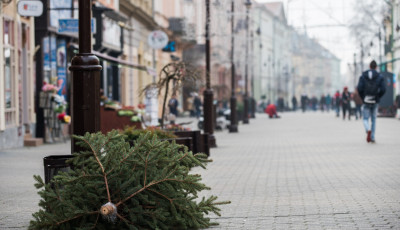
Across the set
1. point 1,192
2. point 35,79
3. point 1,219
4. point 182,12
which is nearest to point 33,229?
point 1,219

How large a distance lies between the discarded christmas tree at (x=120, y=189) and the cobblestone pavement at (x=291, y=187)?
28.7 inches

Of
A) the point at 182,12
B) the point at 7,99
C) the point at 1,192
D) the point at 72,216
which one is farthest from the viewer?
the point at 182,12

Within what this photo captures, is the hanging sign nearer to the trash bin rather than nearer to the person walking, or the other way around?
the person walking

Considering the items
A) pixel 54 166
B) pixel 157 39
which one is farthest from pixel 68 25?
pixel 54 166

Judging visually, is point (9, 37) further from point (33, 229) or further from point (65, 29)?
point (33, 229)

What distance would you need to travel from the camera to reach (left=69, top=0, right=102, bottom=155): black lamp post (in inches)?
304

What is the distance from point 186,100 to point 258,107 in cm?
2020

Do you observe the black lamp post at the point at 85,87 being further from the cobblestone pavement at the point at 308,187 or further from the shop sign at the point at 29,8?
the shop sign at the point at 29,8

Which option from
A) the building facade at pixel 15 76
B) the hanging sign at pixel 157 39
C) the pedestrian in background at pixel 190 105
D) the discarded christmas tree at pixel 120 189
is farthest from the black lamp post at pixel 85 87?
the pedestrian in background at pixel 190 105

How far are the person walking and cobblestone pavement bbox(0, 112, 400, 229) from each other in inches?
87.2

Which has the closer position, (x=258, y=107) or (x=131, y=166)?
(x=131, y=166)

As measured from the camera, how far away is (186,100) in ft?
222

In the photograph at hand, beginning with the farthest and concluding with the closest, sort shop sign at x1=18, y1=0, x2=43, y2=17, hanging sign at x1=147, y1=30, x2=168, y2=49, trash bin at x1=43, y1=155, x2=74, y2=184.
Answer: hanging sign at x1=147, y1=30, x2=168, y2=49
shop sign at x1=18, y1=0, x2=43, y2=17
trash bin at x1=43, y1=155, x2=74, y2=184

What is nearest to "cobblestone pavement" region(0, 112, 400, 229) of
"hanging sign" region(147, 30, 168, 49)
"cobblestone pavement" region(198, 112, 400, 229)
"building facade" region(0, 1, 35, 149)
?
"cobblestone pavement" region(198, 112, 400, 229)
